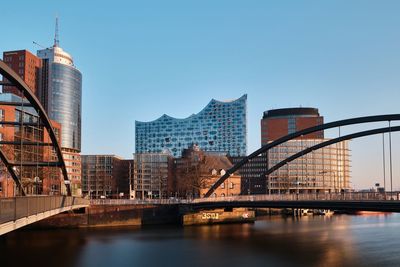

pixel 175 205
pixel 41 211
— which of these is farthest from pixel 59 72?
pixel 41 211

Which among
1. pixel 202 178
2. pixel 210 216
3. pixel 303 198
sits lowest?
pixel 210 216

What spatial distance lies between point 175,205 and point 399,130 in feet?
127

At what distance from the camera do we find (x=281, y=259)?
44438 millimetres

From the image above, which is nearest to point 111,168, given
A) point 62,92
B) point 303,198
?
point 62,92

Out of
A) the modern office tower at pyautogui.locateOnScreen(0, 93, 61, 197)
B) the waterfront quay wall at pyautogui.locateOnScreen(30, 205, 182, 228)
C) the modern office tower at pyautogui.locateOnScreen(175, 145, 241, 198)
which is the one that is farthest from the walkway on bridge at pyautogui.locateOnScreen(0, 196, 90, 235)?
the modern office tower at pyautogui.locateOnScreen(175, 145, 241, 198)

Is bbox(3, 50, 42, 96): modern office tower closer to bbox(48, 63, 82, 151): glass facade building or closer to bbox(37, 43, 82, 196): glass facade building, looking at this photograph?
bbox(37, 43, 82, 196): glass facade building

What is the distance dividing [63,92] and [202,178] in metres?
94.6

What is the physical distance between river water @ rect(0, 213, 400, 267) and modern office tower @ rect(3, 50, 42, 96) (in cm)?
10862

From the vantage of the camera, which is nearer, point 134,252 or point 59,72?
point 134,252

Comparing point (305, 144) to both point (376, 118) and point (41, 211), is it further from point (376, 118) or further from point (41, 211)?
point (41, 211)

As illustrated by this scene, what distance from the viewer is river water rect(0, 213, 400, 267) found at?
1692 inches

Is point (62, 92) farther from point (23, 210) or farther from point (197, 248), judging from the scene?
point (23, 210)

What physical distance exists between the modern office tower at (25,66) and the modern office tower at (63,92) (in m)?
3.50

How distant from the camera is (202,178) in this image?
362ft
